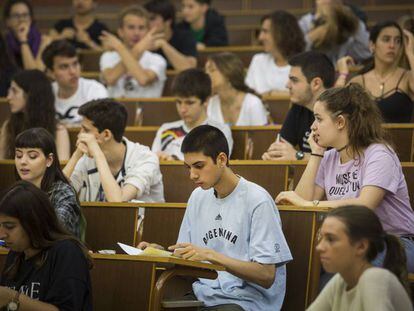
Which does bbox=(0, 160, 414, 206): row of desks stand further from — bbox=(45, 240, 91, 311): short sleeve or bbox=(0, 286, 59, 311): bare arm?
bbox=(0, 286, 59, 311): bare arm

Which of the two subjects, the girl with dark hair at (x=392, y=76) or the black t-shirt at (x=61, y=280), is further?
the girl with dark hair at (x=392, y=76)

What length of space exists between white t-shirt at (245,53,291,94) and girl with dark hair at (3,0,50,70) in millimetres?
1355

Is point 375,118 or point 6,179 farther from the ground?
point 375,118

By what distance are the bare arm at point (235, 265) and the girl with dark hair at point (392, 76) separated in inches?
67.7

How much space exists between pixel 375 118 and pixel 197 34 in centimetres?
349

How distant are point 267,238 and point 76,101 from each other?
2.45 m

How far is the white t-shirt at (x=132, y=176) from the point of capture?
398 cm

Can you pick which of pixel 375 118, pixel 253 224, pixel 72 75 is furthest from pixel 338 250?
pixel 72 75

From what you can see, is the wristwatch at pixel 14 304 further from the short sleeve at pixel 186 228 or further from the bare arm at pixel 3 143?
the bare arm at pixel 3 143

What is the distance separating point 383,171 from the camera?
3.16 m

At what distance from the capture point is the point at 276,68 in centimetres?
559

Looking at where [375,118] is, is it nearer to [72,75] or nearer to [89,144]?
[89,144]

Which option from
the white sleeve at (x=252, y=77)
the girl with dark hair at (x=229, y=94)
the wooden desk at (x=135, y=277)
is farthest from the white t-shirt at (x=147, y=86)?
the wooden desk at (x=135, y=277)

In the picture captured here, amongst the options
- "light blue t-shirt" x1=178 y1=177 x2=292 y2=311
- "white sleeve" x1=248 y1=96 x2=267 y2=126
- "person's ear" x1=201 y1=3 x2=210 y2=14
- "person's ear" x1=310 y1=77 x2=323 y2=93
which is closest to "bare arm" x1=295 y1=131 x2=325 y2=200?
"light blue t-shirt" x1=178 y1=177 x2=292 y2=311
